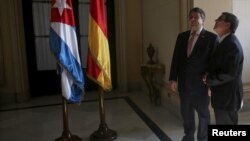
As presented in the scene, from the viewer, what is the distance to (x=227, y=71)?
2250 millimetres

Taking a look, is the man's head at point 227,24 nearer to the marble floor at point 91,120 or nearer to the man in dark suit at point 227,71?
the man in dark suit at point 227,71

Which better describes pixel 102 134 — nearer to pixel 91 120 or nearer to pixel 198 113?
pixel 91 120

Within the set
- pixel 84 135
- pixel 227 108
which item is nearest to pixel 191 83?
pixel 227 108

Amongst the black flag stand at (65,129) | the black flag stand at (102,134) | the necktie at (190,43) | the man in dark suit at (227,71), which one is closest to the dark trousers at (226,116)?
the man in dark suit at (227,71)

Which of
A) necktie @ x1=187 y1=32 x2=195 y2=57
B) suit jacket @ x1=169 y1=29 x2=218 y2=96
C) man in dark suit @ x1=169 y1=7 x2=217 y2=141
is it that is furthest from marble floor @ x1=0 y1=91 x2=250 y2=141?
necktie @ x1=187 y1=32 x2=195 y2=57

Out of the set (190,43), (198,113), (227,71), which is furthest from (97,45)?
(227,71)

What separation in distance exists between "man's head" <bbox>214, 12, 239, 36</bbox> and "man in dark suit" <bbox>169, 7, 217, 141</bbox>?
24 centimetres

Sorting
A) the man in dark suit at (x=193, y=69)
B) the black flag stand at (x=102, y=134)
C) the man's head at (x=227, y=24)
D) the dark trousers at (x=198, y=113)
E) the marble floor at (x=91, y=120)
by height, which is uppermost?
the man's head at (x=227, y=24)

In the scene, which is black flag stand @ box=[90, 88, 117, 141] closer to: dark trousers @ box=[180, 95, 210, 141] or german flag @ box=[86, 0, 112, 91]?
german flag @ box=[86, 0, 112, 91]

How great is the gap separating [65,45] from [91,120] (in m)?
1.46

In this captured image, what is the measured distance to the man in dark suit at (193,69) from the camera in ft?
8.46

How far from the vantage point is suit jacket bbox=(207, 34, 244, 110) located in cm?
224

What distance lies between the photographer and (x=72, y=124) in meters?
3.79

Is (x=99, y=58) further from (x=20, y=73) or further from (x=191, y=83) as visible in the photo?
(x=20, y=73)
